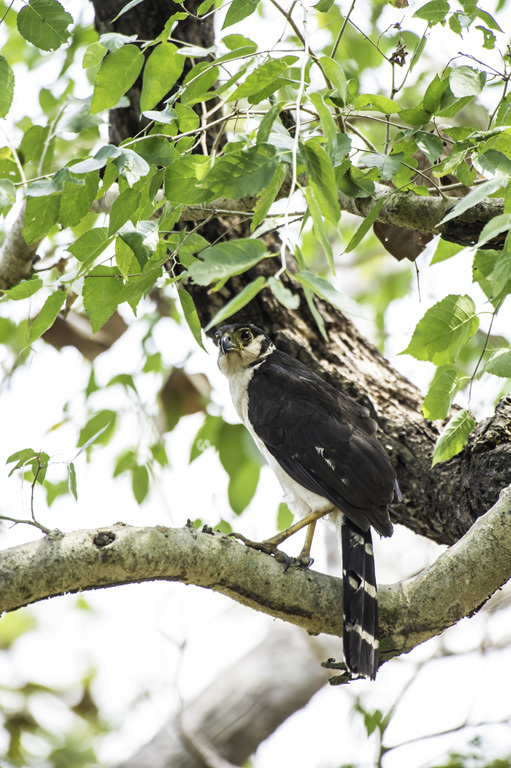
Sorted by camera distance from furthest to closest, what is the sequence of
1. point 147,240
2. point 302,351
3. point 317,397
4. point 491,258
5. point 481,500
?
point 302,351 → point 317,397 → point 481,500 → point 491,258 → point 147,240

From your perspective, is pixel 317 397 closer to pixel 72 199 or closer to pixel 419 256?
pixel 419 256

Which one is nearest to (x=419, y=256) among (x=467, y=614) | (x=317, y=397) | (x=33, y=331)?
(x=317, y=397)

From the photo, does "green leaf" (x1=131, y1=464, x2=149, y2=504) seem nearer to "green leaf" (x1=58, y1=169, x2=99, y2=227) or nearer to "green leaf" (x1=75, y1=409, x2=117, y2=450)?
"green leaf" (x1=75, y1=409, x2=117, y2=450)

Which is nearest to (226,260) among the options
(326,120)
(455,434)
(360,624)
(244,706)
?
(326,120)

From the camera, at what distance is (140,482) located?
4488 millimetres

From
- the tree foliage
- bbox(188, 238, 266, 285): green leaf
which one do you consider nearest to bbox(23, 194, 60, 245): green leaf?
the tree foliage

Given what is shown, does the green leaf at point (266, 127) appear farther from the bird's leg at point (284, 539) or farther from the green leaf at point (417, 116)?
the bird's leg at point (284, 539)

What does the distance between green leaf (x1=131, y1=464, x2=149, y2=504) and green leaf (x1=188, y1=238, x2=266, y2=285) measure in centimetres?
309

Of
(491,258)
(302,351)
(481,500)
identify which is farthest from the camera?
(302,351)

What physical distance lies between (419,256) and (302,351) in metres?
1.00

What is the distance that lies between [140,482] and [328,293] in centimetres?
327

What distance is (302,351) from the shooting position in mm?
4082

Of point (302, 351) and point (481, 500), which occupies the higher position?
point (302, 351)

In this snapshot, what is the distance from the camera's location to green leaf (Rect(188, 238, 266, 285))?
1410 mm
